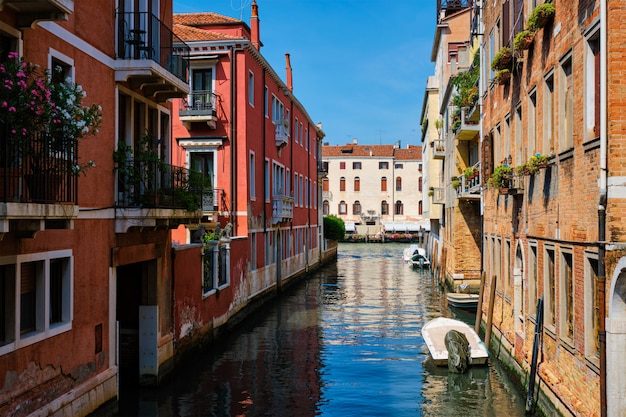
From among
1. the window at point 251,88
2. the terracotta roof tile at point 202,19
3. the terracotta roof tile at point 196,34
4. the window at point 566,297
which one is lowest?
the window at point 566,297

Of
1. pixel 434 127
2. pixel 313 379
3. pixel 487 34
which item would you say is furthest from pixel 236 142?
pixel 434 127

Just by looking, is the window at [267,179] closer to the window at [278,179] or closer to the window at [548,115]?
the window at [278,179]

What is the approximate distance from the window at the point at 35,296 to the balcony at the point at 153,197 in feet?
5.41

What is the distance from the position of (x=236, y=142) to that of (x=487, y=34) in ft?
26.3

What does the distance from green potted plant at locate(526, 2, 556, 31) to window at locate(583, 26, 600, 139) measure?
1.92 metres

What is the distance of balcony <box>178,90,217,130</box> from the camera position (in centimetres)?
1992

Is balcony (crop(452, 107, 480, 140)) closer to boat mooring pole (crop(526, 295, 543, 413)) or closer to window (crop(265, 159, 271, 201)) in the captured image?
window (crop(265, 159, 271, 201))

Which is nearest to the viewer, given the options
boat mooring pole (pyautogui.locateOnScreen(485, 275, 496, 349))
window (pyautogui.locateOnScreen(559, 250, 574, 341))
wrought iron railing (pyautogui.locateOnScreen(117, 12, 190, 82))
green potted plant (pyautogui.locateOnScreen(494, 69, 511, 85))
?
window (pyautogui.locateOnScreen(559, 250, 574, 341))

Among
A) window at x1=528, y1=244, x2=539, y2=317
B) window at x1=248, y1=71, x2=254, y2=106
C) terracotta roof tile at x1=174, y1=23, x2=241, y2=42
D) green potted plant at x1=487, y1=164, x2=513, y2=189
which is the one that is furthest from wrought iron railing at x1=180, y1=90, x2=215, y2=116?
window at x1=528, y1=244, x2=539, y2=317

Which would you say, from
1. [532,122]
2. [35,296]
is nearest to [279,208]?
[532,122]

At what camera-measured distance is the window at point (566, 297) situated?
926 centimetres

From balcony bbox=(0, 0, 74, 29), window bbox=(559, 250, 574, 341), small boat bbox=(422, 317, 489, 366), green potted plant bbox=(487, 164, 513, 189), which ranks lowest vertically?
small boat bbox=(422, 317, 489, 366)

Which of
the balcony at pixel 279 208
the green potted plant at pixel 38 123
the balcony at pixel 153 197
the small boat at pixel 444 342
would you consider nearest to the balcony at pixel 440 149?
the balcony at pixel 279 208

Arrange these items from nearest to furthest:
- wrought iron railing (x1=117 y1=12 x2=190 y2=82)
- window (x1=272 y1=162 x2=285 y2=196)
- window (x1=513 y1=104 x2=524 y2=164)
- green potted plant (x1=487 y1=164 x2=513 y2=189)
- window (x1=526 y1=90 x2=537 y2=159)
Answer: wrought iron railing (x1=117 y1=12 x2=190 y2=82) < window (x1=526 y1=90 x2=537 y2=159) < green potted plant (x1=487 y1=164 x2=513 y2=189) < window (x1=513 y1=104 x2=524 y2=164) < window (x1=272 y1=162 x2=285 y2=196)
